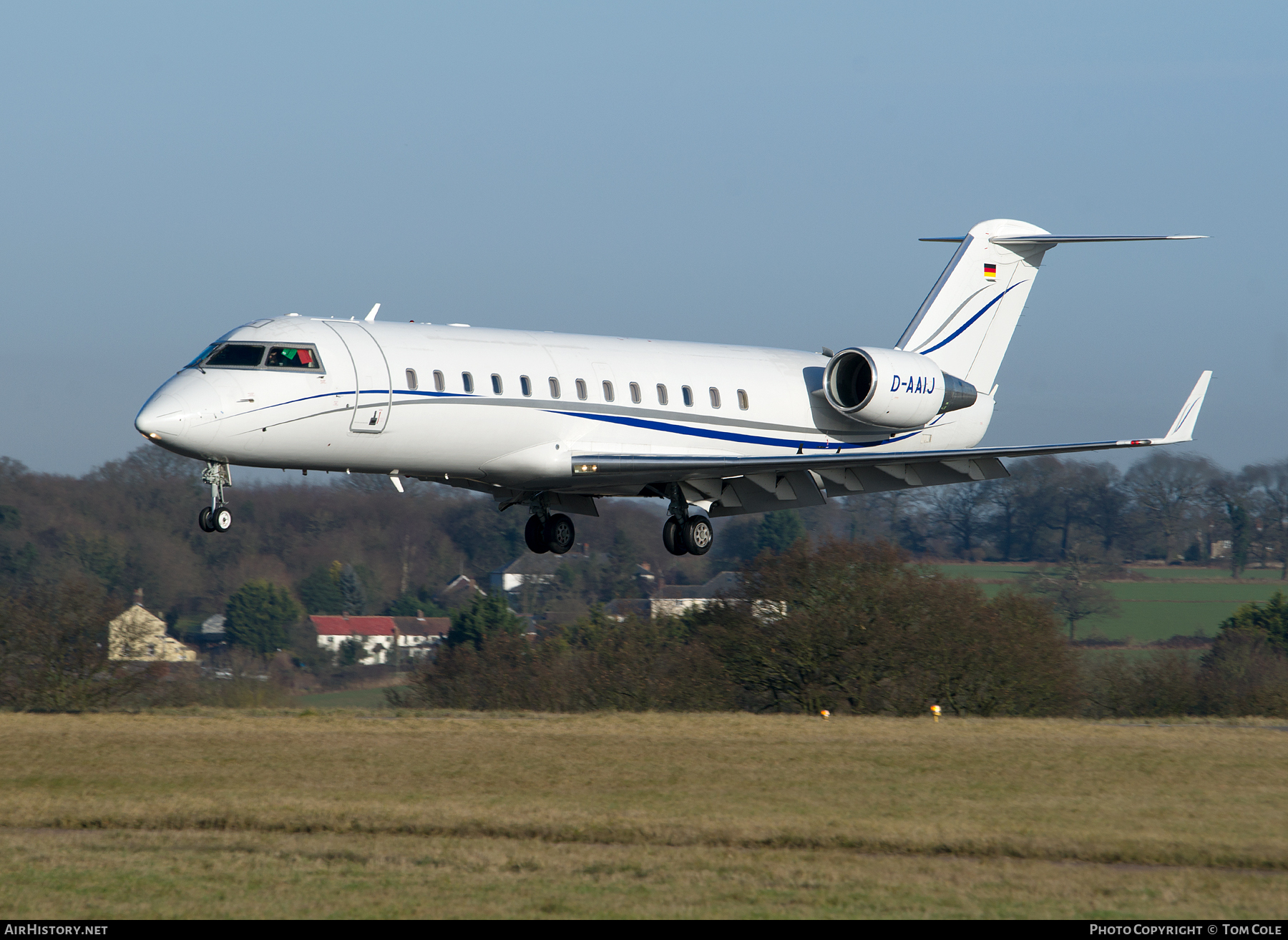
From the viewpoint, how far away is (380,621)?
83438mm

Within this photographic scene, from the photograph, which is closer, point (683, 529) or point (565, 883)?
point (565, 883)

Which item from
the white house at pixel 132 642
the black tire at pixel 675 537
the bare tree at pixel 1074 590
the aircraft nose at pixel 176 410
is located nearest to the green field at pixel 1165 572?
the bare tree at pixel 1074 590

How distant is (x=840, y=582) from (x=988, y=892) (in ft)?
128

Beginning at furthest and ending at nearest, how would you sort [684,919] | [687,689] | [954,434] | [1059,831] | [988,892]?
[687,689] → [954,434] → [1059,831] → [988,892] → [684,919]

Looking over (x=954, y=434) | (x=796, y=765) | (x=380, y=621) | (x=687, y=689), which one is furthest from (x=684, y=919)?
(x=380, y=621)

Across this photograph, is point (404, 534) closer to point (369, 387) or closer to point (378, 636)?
point (378, 636)

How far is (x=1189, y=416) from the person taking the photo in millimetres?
24156

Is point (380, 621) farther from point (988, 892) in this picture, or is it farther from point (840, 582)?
point (988, 892)

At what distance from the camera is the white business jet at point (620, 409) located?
21422 mm

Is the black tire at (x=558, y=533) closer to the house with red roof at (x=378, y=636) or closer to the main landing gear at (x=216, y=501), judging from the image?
the main landing gear at (x=216, y=501)

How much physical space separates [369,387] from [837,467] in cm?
910

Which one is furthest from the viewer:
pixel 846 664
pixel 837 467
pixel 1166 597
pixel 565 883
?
pixel 1166 597

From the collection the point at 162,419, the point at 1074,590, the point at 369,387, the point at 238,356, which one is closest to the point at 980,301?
the point at 369,387

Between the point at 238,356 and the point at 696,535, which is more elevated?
the point at 238,356
